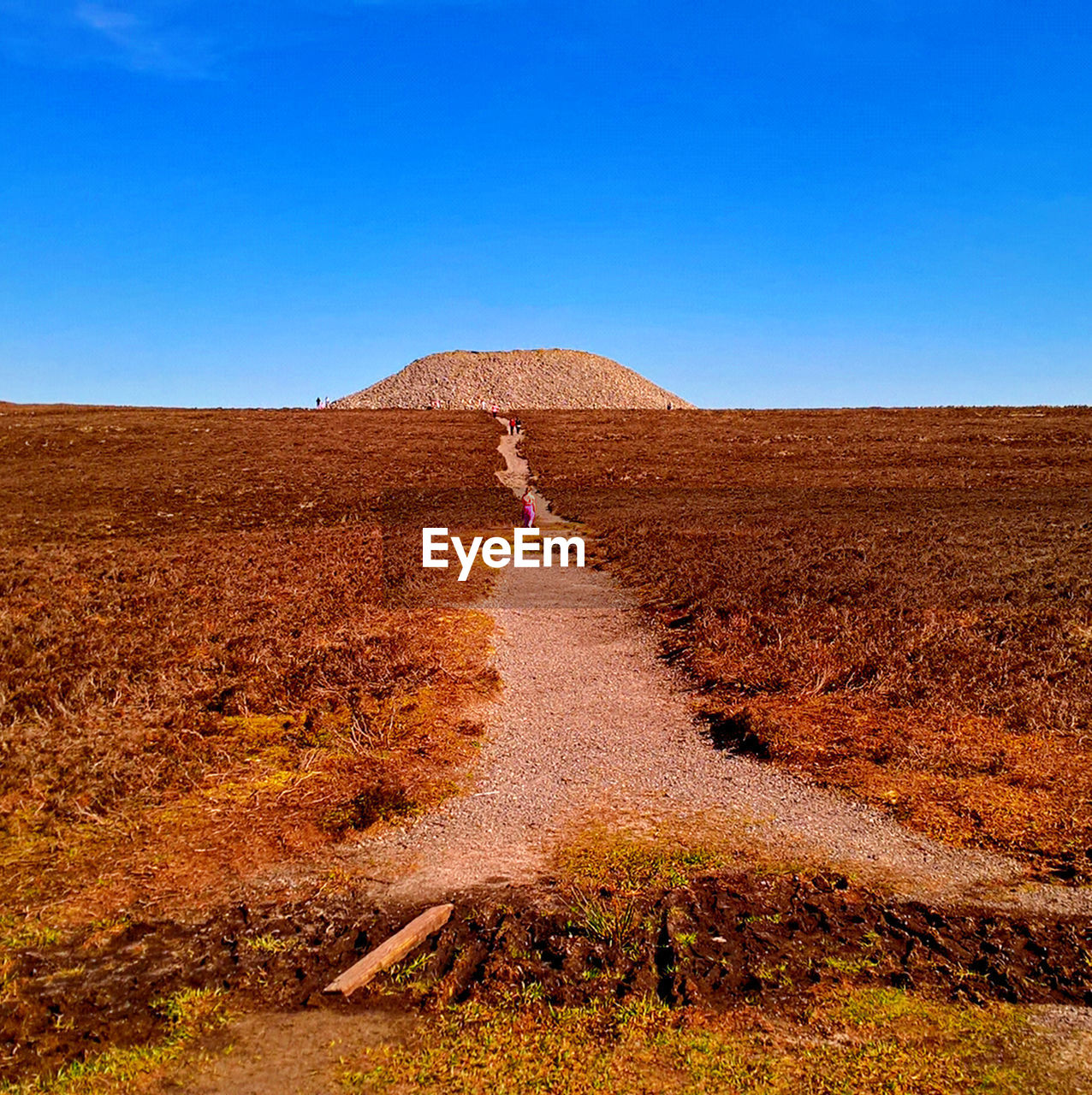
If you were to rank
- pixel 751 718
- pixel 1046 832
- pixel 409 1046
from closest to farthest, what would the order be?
pixel 409 1046 < pixel 1046 832 < pixel 751 718

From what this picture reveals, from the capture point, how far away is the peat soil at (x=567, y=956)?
211 inches

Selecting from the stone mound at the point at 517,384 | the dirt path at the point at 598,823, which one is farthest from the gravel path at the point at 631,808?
the stone mound at the point at 517,384

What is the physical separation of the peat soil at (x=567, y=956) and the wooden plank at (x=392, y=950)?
9 centimetres

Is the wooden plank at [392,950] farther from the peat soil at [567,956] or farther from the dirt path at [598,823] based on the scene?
the dirt path at [598,823]

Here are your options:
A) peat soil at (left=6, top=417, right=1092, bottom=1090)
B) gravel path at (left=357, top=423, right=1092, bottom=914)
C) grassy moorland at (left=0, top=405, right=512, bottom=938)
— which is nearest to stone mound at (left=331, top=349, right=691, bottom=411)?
grassy moorland at (left=0, top=405, right=512, bottom=938)

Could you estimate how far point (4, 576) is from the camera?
2067 cm

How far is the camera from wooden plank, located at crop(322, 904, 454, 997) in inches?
214

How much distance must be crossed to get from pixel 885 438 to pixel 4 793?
249 ft

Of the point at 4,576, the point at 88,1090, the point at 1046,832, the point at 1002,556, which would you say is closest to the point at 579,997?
the point at 88,1090

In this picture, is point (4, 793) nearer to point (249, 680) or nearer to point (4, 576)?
point (249, 680)

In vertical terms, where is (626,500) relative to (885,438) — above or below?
below

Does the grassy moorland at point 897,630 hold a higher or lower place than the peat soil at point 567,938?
higher

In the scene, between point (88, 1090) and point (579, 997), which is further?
point (579, 997)

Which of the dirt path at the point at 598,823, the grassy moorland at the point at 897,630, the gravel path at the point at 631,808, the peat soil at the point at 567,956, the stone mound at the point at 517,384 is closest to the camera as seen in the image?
the dirt path at the point at 598,823
